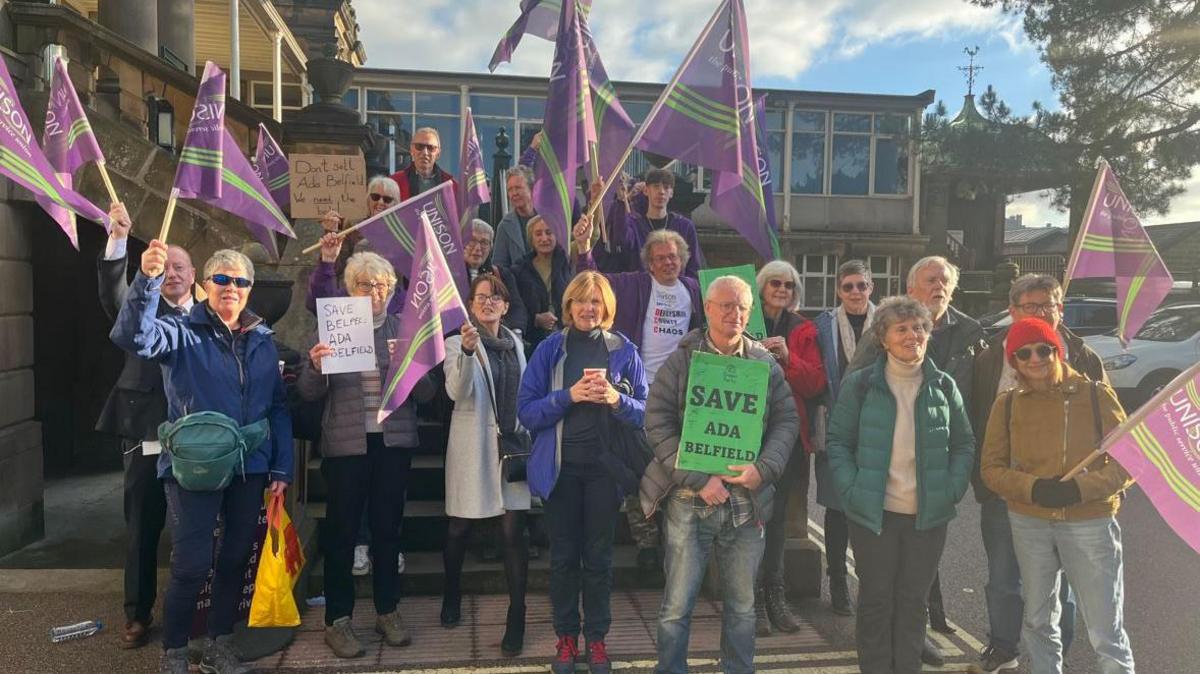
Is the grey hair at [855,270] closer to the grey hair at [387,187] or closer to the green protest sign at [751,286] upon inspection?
the green protest sign at [751,286]

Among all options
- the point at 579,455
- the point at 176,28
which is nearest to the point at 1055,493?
the point at 579,455

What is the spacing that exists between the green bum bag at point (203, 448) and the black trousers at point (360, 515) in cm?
54

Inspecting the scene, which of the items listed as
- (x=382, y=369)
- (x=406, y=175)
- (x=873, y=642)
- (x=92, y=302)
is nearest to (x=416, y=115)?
(x=92, y=302)

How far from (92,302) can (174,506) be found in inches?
235

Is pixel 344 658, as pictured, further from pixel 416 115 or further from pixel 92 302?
pixel 416 115

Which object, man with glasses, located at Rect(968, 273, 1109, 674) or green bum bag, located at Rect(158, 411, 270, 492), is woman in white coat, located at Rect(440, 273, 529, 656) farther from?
man with glasses, located at Rect(968, 273, 1109, 674)

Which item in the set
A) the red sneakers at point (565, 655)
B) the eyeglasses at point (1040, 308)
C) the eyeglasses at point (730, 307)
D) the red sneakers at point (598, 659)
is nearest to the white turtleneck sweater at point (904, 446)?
the eyeglasses at point (730, 307)

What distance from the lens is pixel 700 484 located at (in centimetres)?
335

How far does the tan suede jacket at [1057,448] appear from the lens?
3.23 meters

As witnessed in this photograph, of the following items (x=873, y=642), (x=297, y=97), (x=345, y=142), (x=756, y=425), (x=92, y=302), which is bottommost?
(x=873, y=642)

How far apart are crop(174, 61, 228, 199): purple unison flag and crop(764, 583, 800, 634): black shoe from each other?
3760mm

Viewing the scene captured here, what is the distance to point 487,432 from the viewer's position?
13.3 ft

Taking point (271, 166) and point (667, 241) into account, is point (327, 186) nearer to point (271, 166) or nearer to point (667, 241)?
point (271, 166)

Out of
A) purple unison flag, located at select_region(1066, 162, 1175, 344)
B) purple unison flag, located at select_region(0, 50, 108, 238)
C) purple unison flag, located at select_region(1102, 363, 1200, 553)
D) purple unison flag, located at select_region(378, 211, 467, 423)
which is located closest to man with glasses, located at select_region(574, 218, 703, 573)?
purple unison flag, located at select_region(378, 211, 467, 423)
